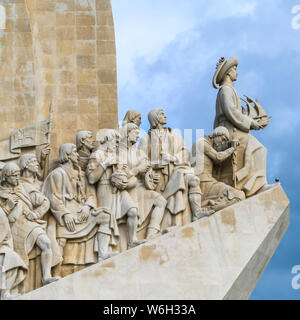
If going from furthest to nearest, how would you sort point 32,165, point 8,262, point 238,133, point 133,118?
point 238,133
point 133,118
point 32,165
point 8,262

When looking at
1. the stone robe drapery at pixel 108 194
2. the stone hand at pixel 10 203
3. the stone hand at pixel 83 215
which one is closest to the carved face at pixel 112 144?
the stone robe drapery at pixel 108 194

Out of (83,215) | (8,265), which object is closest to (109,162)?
(83,215)

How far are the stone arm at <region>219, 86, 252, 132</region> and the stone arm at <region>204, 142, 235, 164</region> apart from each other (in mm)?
493

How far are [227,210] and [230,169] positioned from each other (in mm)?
980

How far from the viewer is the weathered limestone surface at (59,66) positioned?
15.4 metres

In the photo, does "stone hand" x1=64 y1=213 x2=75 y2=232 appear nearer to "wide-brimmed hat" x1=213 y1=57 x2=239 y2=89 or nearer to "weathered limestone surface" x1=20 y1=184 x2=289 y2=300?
"weathered limestone surface" x1=20 y1=184 x2=289 y2=300

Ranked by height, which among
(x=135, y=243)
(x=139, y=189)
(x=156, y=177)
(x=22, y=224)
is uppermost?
(x=156, y=177)

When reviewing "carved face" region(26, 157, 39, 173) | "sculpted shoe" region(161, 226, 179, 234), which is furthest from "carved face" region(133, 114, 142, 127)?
"sculpted shoe" region(161, 226, 179, 234)

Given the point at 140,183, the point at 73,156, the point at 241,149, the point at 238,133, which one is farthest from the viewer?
the point at 238,133

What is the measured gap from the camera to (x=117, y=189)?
14289mm

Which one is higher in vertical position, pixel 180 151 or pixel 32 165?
pixel 180 151

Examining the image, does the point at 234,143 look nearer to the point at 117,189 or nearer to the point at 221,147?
the point at 221,147

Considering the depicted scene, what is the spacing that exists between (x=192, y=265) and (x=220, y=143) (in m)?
2.16
